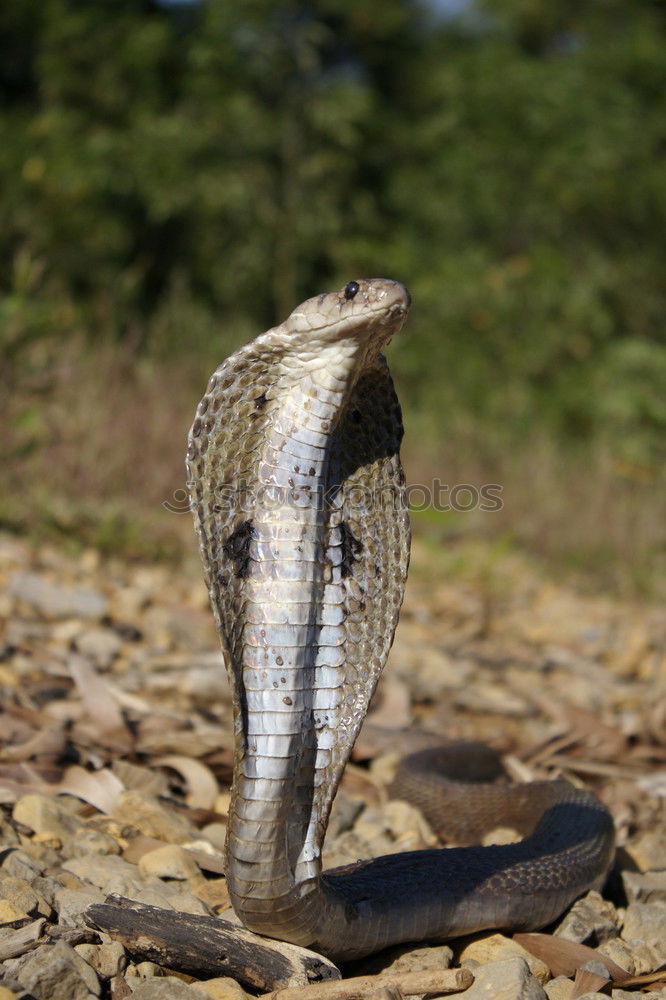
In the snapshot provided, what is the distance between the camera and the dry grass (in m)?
6.09

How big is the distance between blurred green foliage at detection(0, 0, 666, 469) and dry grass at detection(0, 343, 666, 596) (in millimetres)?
2046

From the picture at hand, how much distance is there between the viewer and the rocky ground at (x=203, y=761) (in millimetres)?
2215

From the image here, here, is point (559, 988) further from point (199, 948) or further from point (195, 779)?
point (195, 779)

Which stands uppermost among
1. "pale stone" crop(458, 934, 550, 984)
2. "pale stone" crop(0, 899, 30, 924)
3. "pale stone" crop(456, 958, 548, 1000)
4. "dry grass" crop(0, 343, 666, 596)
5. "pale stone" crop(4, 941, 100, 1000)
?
"pale stone" crop(4, 941, 100, 1000)

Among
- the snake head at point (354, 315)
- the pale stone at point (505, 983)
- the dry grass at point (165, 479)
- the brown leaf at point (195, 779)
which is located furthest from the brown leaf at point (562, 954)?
the dry grass at point (165, 479)

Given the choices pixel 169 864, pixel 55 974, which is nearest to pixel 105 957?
pixel 55 974

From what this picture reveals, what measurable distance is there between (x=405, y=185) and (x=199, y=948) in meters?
16.5

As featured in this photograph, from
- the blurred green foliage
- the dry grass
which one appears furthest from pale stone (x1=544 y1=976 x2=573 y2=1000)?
the blurred green foliage

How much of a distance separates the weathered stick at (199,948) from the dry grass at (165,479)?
150 inches

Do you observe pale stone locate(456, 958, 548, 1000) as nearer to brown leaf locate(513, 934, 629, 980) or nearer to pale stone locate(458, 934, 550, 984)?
pale stone locate(458, 934, 550, 984)

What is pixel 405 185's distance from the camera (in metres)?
17.3

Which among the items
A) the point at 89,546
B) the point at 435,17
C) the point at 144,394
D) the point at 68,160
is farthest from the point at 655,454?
the point at 435,17

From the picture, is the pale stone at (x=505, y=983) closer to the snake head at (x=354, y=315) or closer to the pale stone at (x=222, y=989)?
the pale stone at (x=222, y=989)

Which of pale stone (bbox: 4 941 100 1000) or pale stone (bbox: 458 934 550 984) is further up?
pale stone (bbox: 4 941 100 1000)
